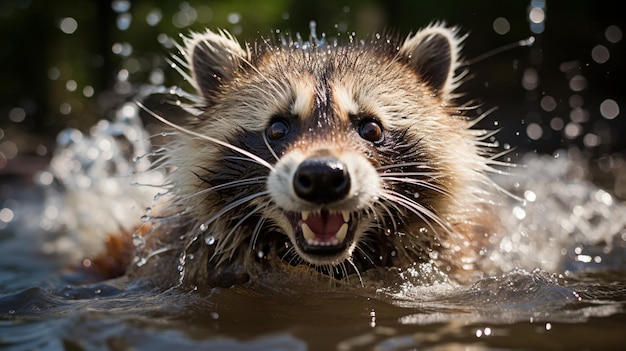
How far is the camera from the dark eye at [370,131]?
3609 millimetres

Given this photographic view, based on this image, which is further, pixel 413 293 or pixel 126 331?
pixel 413 293

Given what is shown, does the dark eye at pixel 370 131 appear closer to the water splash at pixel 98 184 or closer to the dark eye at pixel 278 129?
the dark eye at pixel 278 129

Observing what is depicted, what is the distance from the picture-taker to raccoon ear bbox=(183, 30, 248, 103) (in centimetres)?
411

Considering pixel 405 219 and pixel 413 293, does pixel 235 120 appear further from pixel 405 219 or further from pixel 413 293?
pixel 413 293

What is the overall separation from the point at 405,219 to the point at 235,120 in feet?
3.25

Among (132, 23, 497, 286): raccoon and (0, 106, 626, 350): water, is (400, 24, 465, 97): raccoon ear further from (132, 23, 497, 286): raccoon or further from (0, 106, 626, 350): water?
(0, 106, 626, 350): water

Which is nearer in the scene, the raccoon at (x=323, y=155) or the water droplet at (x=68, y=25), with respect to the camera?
the raccoon at (x=323, y=155)

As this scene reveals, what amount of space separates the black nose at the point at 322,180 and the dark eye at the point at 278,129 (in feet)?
1.88

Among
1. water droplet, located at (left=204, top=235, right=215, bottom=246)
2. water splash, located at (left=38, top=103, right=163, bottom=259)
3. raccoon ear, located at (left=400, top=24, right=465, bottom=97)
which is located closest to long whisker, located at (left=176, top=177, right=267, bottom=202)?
water droplet, located at (left=204, top=235, right=215, bottom=246)

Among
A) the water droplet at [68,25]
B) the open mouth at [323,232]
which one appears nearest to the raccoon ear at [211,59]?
the open mouth at [323,232]

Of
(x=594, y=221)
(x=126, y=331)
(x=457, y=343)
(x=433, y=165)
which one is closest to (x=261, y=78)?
(x=433, y=165)

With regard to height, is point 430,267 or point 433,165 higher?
point 433,165

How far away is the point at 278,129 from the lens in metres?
3.64

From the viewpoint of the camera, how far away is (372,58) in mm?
3943
